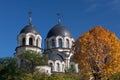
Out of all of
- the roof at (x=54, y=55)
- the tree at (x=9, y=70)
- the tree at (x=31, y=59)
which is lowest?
the tree at (x=9, y=70)

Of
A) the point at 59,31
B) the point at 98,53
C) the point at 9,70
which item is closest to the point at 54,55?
the point at 59,31

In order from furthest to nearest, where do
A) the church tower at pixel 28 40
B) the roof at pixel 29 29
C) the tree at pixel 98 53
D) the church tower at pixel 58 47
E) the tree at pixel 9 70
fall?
the church tower at pixel 58 47 → the roof at pixel 29 29 → the church tower at pixel 28 40 → the tree at pixel 9 70 → the tree at pixel 98 53

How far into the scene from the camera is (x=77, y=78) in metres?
48.8

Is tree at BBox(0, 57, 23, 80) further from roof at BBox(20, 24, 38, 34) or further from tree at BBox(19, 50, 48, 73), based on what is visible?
roof at BBox(20, 24, 38, 34)

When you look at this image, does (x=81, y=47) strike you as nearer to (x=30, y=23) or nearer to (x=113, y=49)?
(x=113, y=49)

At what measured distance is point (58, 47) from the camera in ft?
237

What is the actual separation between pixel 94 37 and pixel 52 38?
2730 centimetres

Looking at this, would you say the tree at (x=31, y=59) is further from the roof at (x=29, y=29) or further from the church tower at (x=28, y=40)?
the roof at (x=29, y=29)

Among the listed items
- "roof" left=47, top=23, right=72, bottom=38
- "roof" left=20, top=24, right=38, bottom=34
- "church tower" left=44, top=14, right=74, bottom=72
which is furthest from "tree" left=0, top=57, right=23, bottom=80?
"roof" left=47, top=23, right=72, bottom=38

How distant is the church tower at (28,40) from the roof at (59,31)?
14.9 feet

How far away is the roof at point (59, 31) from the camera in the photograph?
73312 millimetres

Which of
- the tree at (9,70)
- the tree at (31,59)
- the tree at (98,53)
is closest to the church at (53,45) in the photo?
the tree at (31,59)

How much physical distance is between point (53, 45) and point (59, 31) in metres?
3.04

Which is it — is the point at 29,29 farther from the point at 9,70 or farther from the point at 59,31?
the point at 9,70
